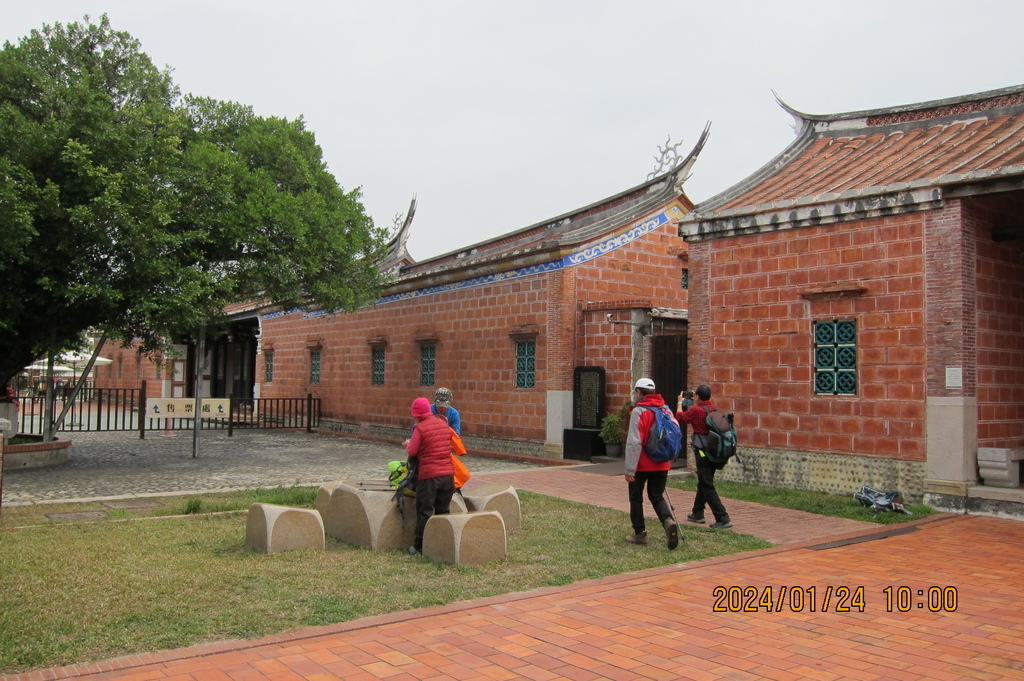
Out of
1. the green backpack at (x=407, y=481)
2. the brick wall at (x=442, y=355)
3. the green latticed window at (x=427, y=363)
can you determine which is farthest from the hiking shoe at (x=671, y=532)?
the green latticed window at (x=427, y=363)

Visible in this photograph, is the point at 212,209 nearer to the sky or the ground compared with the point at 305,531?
nearer to the sky

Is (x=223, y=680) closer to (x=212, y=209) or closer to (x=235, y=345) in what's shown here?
(x=212, y=209)

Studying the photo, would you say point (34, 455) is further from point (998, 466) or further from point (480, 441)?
point (998, 466)

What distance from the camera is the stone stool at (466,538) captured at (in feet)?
22.8

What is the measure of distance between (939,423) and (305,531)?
296 inches

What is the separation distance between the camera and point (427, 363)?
784 inches

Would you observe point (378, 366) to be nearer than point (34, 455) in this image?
No

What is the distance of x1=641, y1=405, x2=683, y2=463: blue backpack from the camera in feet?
25.6

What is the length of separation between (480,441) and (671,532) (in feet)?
34.1

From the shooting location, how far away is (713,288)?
12.6 meters

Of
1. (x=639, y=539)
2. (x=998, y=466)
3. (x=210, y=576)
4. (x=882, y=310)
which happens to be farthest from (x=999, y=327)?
(x=210, y=576)

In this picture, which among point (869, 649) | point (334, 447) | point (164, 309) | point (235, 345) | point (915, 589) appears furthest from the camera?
point (235, 345)

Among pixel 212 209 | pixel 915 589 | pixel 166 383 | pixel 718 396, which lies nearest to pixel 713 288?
pixel 718 396
